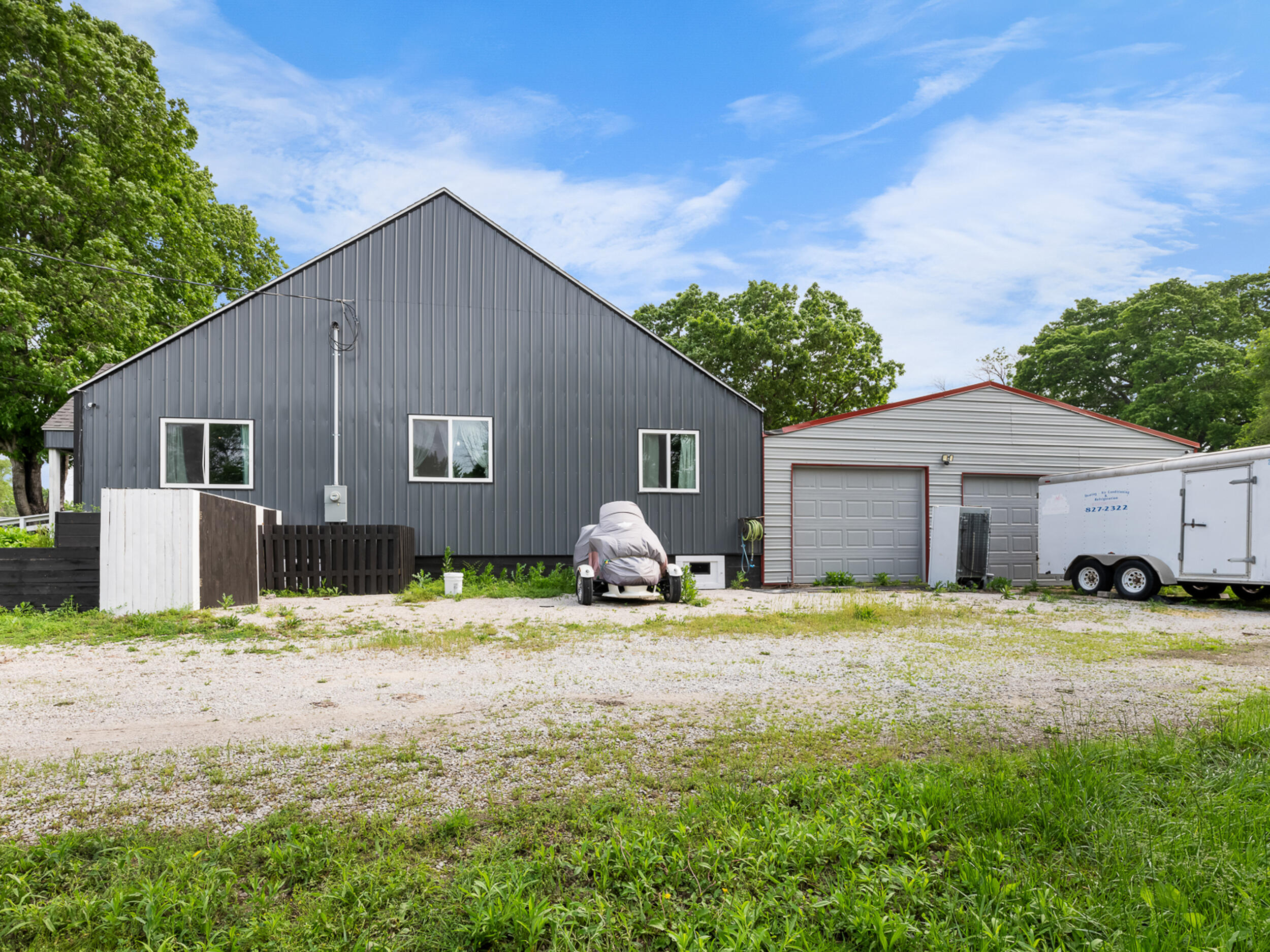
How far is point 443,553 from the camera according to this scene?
1413 cm

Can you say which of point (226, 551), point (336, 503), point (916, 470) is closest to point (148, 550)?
point (226, 551)

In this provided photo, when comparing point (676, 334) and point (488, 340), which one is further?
point (676, 334)

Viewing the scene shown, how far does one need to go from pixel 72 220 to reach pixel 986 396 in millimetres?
24657

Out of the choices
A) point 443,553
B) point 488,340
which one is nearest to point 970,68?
point 488,340

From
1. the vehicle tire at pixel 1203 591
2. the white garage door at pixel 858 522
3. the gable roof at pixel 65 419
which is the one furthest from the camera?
the white garage door at pixel 858 522

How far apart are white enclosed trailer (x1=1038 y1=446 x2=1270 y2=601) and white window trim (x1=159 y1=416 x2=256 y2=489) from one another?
15516mm

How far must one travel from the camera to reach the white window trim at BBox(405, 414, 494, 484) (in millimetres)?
14188

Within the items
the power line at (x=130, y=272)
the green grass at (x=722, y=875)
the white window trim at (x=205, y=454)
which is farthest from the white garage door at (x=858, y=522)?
the green grass at (x=722, y=875)

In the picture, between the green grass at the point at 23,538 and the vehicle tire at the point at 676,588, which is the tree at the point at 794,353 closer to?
the vehicle tire at the point at 676,588

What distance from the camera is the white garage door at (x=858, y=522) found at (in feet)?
52.3

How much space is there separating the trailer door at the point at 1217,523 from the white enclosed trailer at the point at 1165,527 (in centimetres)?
1

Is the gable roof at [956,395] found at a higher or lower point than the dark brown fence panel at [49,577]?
higher

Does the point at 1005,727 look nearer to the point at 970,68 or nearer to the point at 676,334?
the point at 970,68

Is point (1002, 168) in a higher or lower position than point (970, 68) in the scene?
lower
